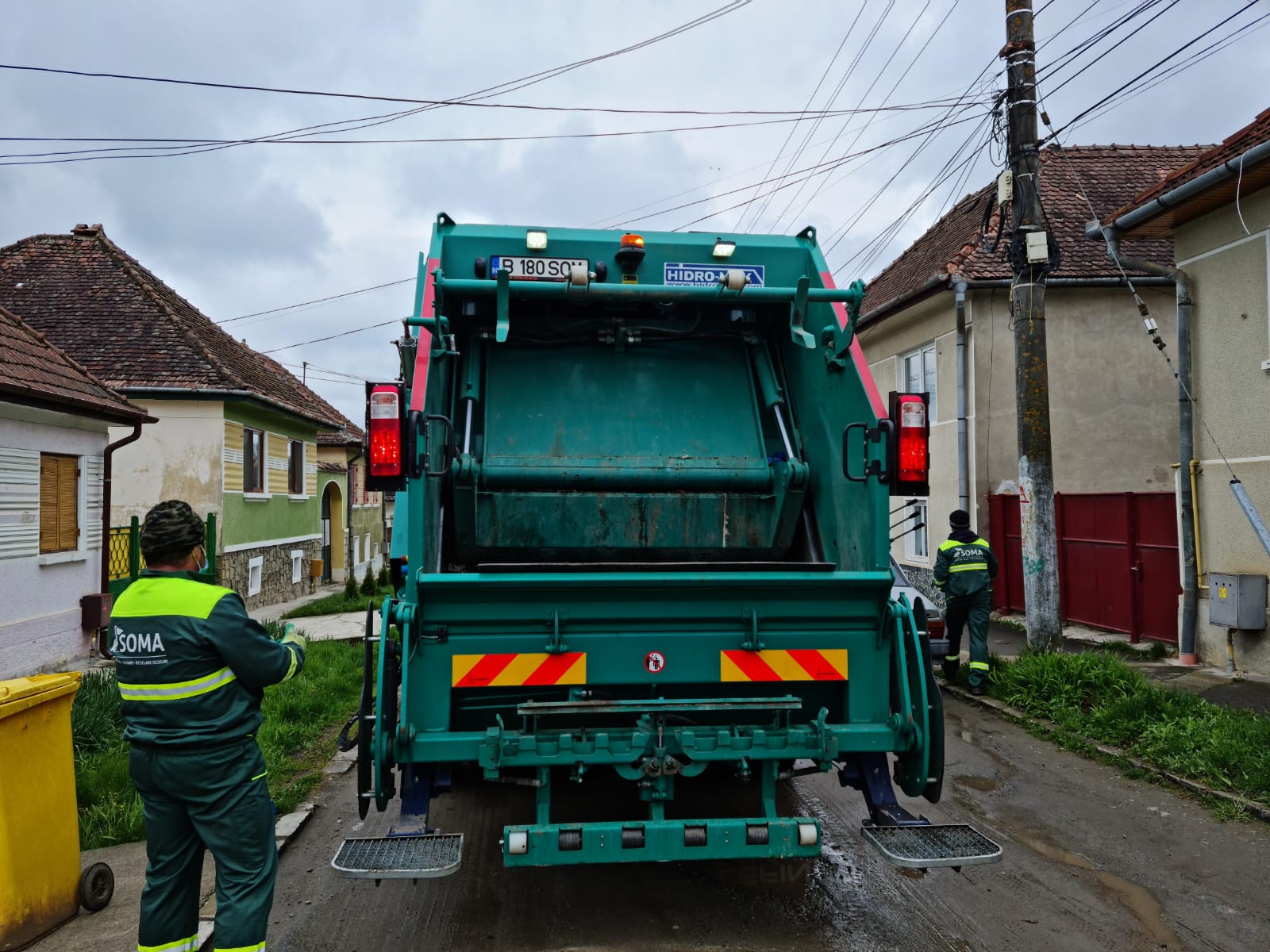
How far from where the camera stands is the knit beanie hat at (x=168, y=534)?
2.81 m

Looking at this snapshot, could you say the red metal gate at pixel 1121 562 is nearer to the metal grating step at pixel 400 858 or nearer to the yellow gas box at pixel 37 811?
the metal grating step at pixel 400 858

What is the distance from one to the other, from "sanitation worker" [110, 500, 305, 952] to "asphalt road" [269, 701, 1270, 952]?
70 cm

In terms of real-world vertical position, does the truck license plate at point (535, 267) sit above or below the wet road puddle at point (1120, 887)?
above

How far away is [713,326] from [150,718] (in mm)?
3198

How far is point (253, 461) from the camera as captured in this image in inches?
642

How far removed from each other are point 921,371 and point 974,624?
783 centimetres

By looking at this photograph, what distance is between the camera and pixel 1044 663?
23.5ft

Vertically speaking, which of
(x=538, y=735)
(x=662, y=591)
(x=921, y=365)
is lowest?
(x=538, y=735)

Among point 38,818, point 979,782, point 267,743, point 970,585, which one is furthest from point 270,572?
point 979,782

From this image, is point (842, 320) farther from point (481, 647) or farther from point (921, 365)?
point (921, 365)

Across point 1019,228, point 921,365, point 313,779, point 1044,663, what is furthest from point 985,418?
point 313,779

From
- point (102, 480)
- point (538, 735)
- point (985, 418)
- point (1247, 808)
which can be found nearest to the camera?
point (538, 735)

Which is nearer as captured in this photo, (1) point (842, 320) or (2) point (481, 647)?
(2) point (481, 647)

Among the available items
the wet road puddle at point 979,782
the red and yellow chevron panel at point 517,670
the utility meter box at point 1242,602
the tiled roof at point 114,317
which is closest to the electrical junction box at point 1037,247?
the utility meter box at point 1242,602
